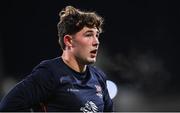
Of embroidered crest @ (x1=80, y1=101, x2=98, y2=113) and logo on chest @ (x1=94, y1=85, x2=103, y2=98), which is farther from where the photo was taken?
logo on chest @ (x1=94, y1=85, x2=103, y2=98)

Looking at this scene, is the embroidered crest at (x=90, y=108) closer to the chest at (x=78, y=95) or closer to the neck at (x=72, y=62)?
the chest at (x=78, y=95)

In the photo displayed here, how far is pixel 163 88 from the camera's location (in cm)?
455

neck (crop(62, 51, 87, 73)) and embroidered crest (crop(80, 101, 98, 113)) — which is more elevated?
neck (crop(62, 51, 87, 73))

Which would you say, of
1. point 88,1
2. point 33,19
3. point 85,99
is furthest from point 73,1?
point 85,99

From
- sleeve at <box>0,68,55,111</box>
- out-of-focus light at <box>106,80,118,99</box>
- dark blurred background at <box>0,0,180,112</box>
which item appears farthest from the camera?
dark blurred background at <box>0,0,180,112</box>

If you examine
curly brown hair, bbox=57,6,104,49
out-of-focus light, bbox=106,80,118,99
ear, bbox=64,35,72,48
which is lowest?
out-of-focus light, bbox=106,80,118,99

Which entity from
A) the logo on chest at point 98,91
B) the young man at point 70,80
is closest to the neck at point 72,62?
the young man at point 70,80

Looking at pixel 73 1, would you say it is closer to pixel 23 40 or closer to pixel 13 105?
pixel 23 40

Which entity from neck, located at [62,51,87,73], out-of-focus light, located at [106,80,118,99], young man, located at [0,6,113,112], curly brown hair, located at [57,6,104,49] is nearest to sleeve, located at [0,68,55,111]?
young man, located at [0,6,113,112]

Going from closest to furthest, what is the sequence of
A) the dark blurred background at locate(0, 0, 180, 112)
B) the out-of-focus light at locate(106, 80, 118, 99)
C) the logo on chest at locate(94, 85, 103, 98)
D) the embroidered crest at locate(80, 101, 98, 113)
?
the embroidered crest at locate(80, 101, 98, 113), the logo on chest at locate(94, 85, 103, 98), the out-of-focus light at locate(106, 80, 118, 99), the dark blurred background at locate(0, 0, 180, 112)

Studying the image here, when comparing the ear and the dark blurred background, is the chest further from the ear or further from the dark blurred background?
the dark blurred background

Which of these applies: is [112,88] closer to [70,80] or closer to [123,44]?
[123,44]

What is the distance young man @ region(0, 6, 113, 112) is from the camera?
1898 mm

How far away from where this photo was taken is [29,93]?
1.89 metres
